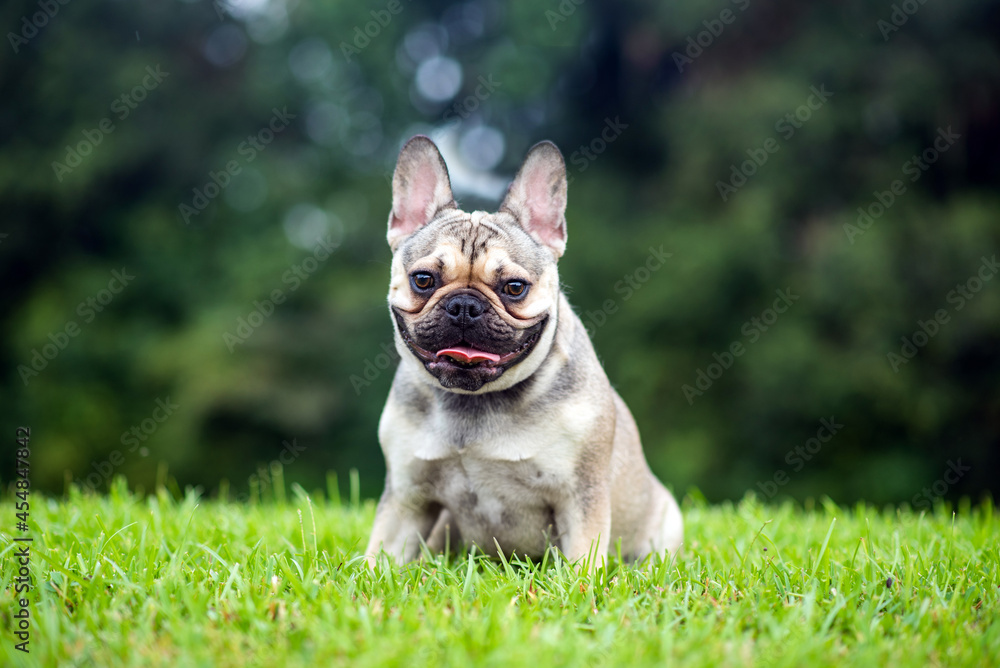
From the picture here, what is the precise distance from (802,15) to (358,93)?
8855 millimetres

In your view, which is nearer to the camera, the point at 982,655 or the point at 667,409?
the point at 982,655

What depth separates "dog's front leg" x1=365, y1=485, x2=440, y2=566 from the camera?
405 centimetres

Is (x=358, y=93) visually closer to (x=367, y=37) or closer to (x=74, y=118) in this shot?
(x=367, y=37)

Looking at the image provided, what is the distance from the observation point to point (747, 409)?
12438 millimetres

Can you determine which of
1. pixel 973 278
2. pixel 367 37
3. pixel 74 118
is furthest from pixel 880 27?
pixel 74 118

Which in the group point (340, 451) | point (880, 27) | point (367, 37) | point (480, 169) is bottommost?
point (340, 451)

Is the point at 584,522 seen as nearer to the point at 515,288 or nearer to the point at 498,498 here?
the point at 498,498

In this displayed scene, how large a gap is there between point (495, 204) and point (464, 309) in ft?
32.7

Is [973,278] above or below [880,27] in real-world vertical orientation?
below

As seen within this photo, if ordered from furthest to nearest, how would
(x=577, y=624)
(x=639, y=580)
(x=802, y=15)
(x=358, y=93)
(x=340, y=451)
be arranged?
1. (x=358, y=93)
2. (x=340, y=451)
3. (x=802, y=15)
4. (x=639, y=580)
5. (x=577, y=624)

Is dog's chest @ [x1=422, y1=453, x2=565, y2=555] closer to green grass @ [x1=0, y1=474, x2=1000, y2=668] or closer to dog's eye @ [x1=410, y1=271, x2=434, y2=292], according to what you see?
green grass @ [x1=0, y1=474, x2=1000, y2=668]

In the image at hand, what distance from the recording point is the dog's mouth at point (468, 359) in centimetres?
363

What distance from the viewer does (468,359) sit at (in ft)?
11.9

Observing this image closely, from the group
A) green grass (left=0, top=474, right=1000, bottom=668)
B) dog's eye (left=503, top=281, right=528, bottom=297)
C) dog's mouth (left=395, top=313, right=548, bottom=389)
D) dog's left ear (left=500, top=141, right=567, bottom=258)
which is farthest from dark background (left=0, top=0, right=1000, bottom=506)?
green grass (left=0, top=474, right=1000, bottom=668)
